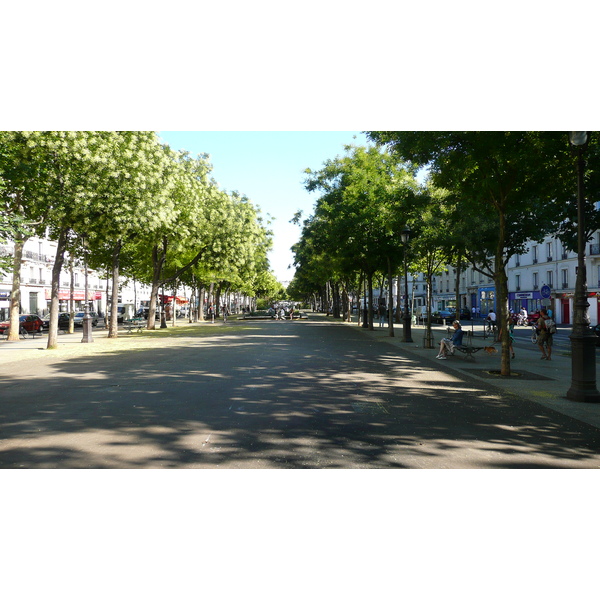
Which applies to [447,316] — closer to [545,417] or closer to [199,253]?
[199,253]

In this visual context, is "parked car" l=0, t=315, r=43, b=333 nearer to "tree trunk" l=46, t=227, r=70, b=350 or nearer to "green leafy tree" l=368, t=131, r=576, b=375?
"tree trunk" l=46, t=227, r=70, b=350

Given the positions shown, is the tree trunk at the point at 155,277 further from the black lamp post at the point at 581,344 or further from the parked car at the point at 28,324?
the black lamp post at the point at 581,344

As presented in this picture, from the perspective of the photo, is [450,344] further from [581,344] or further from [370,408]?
[370,408]

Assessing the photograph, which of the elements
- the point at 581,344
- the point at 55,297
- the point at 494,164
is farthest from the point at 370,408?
the point at 55,297

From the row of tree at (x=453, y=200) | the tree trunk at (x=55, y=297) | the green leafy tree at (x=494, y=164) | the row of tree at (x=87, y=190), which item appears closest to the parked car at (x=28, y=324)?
the row of tree at (x=87, y=190)

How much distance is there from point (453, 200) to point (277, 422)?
989 cm

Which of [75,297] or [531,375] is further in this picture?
[75,297]

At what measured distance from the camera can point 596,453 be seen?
19.9ft

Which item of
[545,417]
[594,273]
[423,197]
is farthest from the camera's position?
[594,273]

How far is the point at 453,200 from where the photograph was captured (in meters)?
15.0

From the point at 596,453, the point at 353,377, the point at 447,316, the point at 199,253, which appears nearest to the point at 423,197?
the point at 353,377

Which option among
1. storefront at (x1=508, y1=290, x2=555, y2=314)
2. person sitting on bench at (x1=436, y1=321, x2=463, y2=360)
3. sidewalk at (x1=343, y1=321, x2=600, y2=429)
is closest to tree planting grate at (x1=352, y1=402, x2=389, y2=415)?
sidewalk at (x1=343, y1=321, x2=600, y2=429)

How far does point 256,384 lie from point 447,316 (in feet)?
128

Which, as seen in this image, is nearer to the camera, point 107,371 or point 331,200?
point 107,371
